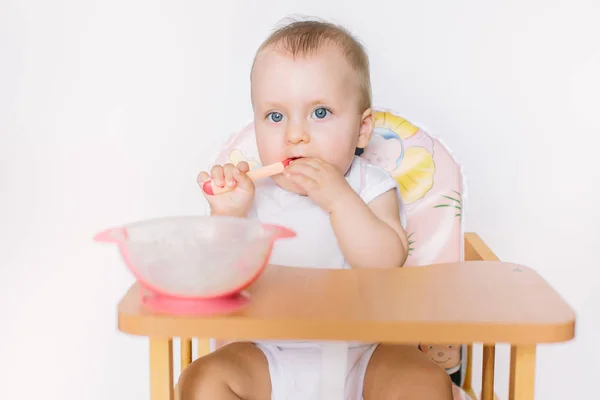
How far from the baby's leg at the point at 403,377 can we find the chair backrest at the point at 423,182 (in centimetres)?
21

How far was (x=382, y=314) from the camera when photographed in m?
0.70

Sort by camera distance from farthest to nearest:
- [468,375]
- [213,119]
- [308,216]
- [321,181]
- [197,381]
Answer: [213,119]
[468,375]
[308,216]
[321,181]
[197,381]

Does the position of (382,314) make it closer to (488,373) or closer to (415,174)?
(488,373)

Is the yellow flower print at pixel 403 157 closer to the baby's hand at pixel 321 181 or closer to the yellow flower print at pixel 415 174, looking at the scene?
the yellow flower print at pixel 415 174

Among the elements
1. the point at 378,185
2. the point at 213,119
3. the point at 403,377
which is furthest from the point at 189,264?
the point at 213,119

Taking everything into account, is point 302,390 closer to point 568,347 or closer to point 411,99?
point 411,99

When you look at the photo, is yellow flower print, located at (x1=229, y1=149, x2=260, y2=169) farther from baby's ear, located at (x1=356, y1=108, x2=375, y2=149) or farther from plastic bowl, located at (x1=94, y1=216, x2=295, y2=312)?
plastic bowl, located at (x1=94, y1=216, x2=295, y2=312)

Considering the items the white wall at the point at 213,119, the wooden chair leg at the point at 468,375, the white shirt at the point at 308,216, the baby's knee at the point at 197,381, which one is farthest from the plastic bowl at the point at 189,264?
the white wall at the point at 213,119

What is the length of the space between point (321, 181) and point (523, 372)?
0.41 m

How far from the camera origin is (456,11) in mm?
1535

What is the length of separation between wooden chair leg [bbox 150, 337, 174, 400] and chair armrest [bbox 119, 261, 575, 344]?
5cm

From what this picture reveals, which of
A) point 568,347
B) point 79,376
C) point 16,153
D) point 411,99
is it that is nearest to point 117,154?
point 16,153

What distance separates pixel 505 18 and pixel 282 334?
1.07 m

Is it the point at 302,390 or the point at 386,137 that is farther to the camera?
the point at 386,137
